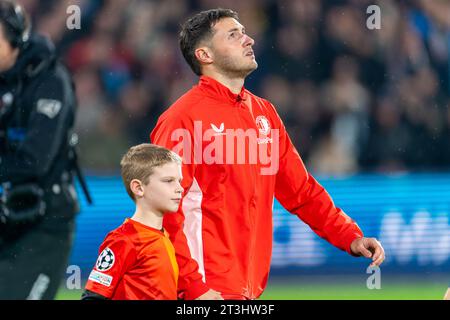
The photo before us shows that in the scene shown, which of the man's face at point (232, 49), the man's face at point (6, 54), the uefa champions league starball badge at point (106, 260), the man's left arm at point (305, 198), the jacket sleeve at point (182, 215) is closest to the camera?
the uefa champions league starball badge at point (106, 260)

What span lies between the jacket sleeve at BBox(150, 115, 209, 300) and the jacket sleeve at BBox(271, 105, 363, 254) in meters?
0.55

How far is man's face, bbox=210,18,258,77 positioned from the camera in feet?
15.0

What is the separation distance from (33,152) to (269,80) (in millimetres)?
2534

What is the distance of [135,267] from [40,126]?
2056mm

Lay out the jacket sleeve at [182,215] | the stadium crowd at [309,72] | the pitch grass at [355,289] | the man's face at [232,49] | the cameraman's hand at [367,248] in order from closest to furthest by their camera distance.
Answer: the jacket sleeve at [182,215] < the cameraman's hand at [367,248] < the man's face at [232,49] < the pitch grass at [355,289] < the stadium crowd at [309,72]

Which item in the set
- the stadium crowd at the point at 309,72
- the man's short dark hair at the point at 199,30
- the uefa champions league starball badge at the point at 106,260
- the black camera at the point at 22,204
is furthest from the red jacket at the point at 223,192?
the stadium crowd at the point at 309,72

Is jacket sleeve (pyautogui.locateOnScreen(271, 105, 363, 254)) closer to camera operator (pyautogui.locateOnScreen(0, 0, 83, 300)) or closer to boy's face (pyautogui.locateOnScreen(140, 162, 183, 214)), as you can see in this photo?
boy's face (pyautogui.locateOnScreen(140, 162, 183, 214))

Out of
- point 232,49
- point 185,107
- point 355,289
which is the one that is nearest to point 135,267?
point 185,107

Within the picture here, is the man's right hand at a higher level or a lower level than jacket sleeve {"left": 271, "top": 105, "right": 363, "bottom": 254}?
lower

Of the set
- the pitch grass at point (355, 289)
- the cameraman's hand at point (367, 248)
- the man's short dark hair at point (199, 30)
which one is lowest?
the pitch grass at point (355, 289)

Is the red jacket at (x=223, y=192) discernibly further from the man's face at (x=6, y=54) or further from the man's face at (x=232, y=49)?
the man's face at (x=6, y=54)

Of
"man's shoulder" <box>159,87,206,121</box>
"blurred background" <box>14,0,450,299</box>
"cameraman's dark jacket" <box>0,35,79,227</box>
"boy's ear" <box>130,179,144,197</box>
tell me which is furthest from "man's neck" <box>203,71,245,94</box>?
"blurred background" <box>14,0,450,299</box>

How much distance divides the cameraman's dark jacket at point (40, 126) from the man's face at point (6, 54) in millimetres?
42

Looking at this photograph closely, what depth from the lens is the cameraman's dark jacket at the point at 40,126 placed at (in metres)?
6.01
